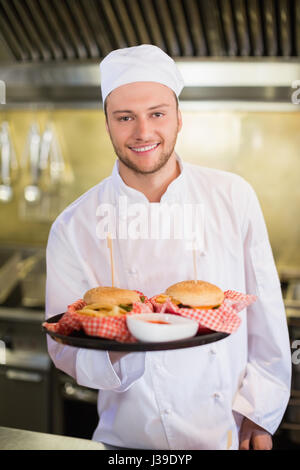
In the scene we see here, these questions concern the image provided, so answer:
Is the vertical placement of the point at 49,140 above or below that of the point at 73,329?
above

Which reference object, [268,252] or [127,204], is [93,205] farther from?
[268,252]

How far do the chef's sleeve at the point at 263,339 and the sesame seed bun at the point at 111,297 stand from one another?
1.35 ft

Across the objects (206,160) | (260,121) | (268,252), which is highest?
(260,121)

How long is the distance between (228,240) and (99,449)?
2.09 feet

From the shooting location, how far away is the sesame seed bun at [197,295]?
122 cm

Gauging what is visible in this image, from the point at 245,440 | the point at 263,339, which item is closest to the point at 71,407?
the point at 245,440

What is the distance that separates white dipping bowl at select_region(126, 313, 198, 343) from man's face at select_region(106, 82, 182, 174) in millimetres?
484

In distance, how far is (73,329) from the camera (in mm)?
1213

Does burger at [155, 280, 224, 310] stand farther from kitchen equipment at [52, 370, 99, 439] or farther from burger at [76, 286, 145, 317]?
kitchen equipment at [52, 370, 99, 439]

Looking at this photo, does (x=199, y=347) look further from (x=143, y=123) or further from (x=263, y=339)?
(x=143, y=123)

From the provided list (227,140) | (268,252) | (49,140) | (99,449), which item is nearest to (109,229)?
(268,252)

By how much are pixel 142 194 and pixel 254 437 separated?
74 cm

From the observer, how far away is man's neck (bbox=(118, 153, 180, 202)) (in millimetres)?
1499

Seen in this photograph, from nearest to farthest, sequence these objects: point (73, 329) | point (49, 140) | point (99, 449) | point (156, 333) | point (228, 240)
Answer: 1. point (156, 333)
2. point (73, 329)
3. point (99, 449)
4. point (228, 240)
5. point (49, 140)
